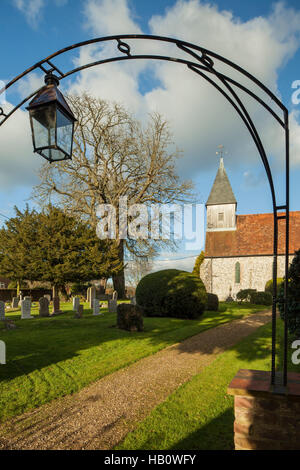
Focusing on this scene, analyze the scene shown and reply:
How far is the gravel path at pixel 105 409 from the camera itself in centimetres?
371

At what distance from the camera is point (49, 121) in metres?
3.21

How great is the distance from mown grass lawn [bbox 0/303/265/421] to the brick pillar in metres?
3.35

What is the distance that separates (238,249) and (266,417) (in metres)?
30.3

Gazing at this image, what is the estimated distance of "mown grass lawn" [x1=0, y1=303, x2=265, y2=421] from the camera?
17.1 feet

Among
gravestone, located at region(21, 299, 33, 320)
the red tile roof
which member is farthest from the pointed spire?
gravestone, located at region(21, 299, 33, 320)

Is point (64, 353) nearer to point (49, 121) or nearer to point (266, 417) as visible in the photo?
point (266, 417)

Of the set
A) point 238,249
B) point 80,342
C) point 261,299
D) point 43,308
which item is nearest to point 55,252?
point 43,308

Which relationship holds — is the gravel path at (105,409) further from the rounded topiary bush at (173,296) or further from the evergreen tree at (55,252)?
→ the evergreen tree at (55,252)

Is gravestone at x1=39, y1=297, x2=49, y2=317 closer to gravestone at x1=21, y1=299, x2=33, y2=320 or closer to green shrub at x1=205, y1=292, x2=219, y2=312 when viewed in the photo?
gravestone at x1=21, y1=299, x2=33, y2=320

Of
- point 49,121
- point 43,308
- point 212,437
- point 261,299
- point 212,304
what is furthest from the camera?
point 261,299

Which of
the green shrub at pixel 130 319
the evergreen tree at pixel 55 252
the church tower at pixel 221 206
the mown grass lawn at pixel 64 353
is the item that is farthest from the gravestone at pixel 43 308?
the church tower at pixel 221 206

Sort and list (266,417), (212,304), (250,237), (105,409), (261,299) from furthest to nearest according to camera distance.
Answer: (250,237), (261,299), (212,304), (105,409), (266,417)

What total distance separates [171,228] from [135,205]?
136 inches
